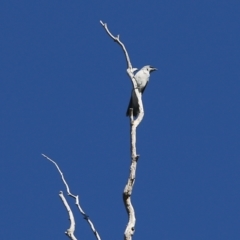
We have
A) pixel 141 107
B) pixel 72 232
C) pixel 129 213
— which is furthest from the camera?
pixel 141 107

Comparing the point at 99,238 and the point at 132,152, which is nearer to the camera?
the point at 99,238

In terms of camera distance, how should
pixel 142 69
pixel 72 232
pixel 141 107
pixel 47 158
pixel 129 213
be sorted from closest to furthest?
pixel 72 232, pixel 129 213, pixel 47 158, pixel 141 107, pixel 142 69

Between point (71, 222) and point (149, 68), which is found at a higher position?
point (149, 68)

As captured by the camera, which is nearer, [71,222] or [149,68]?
[71,222]

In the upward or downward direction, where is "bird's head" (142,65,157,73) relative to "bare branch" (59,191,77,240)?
upward

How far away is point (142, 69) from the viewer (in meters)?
15.6

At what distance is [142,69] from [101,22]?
590 cm

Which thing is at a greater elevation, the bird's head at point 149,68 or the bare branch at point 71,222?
the bird's head at point 149,68

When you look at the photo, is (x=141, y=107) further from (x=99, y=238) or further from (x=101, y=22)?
(x=99, y=238)

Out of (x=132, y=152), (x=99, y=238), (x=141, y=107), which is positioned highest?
(x=141, y=107)

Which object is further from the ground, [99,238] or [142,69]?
[142,69]

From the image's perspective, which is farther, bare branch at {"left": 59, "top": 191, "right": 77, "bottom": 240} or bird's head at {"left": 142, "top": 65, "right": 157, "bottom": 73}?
bird's head at {"left": 142, "top": 65, "right": 157, "bottom": 73}

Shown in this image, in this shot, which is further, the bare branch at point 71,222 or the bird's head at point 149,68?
the bird's head at point 149,68

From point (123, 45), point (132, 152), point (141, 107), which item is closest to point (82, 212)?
point (132, 152)
